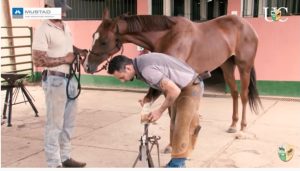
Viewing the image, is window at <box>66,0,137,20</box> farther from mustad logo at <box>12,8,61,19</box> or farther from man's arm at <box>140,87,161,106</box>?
man's arm at <box>140,87,161,106</box>

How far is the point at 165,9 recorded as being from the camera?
24.8 feet

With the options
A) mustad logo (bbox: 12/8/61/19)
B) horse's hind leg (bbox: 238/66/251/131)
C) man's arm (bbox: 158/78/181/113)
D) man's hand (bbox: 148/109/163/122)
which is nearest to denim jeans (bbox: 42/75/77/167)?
mustad logo (bbox: 12/8/61/19)

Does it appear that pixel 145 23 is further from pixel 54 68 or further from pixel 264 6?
pixel 264 6

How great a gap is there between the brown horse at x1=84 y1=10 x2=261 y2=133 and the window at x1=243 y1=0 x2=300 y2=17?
2112 millimetres

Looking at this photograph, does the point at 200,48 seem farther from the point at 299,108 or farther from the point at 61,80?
the point at 299,108

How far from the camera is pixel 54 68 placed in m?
3.28


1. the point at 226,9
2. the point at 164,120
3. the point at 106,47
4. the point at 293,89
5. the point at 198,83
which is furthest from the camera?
the point at 226,9

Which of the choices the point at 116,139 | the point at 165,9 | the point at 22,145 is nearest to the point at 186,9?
the point at 165,9

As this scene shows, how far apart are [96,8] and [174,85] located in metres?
Result: 6.16

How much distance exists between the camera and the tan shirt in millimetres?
3162

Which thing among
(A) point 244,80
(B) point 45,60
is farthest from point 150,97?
(A) point 244,80

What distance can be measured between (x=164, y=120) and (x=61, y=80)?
253 cm

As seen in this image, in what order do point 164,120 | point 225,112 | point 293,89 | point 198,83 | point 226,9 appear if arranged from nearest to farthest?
point 198,83 → point 164,120 → point 225,112 → point 293,89 → point 226,9
